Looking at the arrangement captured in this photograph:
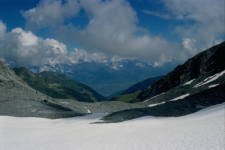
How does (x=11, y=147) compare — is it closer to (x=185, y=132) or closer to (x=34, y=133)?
(x=34, y=133)

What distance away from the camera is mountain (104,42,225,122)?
141 feet

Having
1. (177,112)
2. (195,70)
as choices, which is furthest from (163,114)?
(195,70)

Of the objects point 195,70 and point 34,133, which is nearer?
point 34,133

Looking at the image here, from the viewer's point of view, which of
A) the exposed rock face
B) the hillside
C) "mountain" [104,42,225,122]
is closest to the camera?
"mountain" [104,42,225,122]

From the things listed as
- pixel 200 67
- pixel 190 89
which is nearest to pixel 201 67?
pixel 200 67

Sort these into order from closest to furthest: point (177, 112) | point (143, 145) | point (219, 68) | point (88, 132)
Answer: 1. point (143, 145)
2. point (88, 132)
3. point (177, 112)
4. point (219, 68)

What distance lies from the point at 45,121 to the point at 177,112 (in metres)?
22.8

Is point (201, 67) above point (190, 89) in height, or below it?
above

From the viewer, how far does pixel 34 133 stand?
2850cm

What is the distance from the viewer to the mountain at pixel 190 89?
42.9 m

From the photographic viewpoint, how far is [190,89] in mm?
79188

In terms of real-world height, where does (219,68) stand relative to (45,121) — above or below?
above

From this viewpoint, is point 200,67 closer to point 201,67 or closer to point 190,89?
point 201,67

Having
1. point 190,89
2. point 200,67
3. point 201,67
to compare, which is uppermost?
point 200,67
